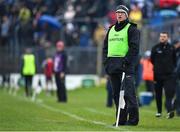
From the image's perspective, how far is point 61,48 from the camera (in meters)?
30.9

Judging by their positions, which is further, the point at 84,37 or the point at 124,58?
the point at 84,37

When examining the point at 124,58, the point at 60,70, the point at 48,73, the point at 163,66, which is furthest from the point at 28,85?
the point at 124,58

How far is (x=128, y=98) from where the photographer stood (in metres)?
16.8

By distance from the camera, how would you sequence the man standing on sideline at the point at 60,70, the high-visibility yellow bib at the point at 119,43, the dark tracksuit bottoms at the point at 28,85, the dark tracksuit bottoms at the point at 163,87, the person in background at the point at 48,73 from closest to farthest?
the high-visibility yellow bib at the point at 119,43 → the dark tracksuit bottoms at the point at 163,87 → the man standing on sideline at the point at 60,70 → the dark tracksuit bottoms at the point at 28,85 → the person in background at the point at 48,73

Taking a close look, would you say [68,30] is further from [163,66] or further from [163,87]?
[163,66]

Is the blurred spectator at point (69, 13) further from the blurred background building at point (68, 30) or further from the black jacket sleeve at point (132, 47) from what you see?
the black jacket sleeve at point (132, 47)

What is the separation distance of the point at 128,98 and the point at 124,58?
85cm

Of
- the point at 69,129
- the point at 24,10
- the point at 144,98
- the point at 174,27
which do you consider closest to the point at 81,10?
the point at 24,10

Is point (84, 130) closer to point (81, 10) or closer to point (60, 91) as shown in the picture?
point (60, 91)

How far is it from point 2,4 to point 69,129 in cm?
2986

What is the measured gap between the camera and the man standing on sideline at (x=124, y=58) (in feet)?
55.0

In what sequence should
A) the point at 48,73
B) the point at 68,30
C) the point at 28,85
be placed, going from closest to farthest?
the point at 28,85 → the point at 48,73 → the point at 68,30

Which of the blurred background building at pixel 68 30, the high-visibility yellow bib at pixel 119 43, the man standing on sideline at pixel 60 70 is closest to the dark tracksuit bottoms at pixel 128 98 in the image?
the high-visibility yellow bib at pixel 119 43

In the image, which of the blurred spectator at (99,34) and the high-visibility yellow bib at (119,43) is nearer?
the high-visibility yellow bib at (119,43)
